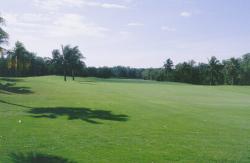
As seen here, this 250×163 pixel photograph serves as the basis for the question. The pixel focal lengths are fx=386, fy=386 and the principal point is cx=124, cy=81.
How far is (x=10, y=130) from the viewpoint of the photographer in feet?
46.5

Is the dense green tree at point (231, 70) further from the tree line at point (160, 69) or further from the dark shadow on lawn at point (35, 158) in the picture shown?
the dark shadow on lawn at point (35, 158)

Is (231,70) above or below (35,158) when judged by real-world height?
above

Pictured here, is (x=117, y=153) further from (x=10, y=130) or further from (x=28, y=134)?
(x=10, y=130)

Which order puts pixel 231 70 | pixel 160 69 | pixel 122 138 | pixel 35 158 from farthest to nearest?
1. pixel 160 69
2. pixel 231 70
3. pixel 122 138
4. pixel 35 158

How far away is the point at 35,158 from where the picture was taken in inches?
398

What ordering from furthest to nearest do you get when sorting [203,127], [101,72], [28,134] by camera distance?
[101,72], [203,127], [28,134]

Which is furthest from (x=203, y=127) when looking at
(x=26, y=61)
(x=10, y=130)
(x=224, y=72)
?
(x=224, y=72)

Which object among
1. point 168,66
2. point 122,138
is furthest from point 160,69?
point 122,138

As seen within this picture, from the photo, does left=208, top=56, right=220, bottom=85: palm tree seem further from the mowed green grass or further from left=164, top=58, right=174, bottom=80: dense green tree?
the mowed green grass

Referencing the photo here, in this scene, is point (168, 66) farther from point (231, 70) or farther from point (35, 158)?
Result: point (35, 158)

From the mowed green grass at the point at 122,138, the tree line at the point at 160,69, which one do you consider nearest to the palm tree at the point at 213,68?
the tree line at the point at 160,69

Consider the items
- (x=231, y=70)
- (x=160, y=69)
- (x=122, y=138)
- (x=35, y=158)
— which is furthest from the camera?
(x=160, y=69)

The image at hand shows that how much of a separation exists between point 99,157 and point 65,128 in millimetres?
5043

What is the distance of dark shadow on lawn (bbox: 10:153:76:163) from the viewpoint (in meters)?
9.83
